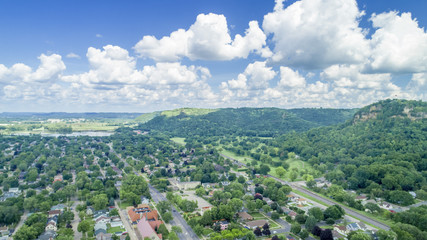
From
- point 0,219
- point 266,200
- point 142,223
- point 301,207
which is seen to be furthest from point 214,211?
point 0,219

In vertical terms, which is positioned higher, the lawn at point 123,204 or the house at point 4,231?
the house at point 4,231

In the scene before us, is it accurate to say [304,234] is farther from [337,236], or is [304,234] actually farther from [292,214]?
[292,214]

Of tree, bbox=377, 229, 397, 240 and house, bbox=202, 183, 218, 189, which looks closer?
tree, bbox=377, 229, 397, 240

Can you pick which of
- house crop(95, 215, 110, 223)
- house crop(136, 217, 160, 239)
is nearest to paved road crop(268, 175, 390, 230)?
house crop(136, 217, 160, 239)

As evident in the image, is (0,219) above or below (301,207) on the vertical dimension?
above

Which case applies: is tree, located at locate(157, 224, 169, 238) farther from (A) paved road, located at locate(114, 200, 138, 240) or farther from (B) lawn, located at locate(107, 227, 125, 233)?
(B) lawn, located at locate(107, 227, 125, 233)

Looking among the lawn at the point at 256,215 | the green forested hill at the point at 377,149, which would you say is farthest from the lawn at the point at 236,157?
the lawn at the point at 256,215

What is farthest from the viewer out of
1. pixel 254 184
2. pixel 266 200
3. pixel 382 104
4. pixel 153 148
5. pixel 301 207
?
pixel 153 148

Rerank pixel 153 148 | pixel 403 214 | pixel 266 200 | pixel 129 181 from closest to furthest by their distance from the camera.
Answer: pixel 403 214, pixel 266 200, pixel 129 181, pixel 153 148

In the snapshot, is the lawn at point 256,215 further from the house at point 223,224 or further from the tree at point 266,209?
the house at point 223,224

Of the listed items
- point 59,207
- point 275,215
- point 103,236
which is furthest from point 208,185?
point 59,207

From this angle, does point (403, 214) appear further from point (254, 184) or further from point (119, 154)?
point (119, 154)
